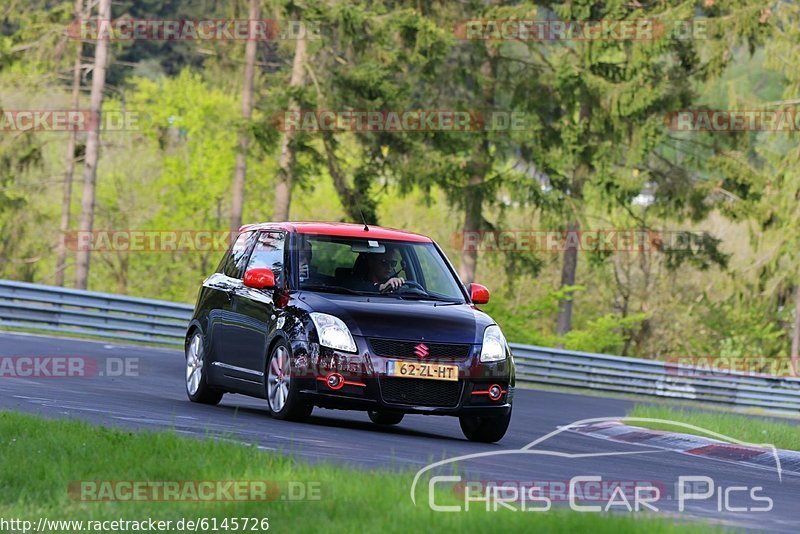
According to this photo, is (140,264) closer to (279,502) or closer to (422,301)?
(422,301)

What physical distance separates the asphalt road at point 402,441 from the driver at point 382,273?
1265 mm

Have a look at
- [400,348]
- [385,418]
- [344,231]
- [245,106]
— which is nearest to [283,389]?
[400,348]

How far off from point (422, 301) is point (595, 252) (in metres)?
29.5

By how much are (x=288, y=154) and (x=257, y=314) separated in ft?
83.9

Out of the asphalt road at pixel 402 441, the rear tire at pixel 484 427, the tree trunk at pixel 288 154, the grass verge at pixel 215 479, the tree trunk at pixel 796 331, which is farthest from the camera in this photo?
the tree trunk at pixel 796 331

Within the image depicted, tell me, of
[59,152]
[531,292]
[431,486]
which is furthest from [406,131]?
[431,486]

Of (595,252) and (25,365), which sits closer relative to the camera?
(25,365)

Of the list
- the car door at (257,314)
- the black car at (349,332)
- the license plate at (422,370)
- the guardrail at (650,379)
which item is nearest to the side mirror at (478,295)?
the black car at (349,332)

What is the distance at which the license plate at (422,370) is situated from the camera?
12.7 meters

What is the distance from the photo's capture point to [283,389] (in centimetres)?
1334

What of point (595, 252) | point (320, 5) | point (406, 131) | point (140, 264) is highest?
point (320, 5)

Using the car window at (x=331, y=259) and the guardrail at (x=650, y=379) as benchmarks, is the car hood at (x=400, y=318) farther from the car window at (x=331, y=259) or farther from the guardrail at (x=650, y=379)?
the guardrail at (x=650, y=379)

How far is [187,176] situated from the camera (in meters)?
59.5

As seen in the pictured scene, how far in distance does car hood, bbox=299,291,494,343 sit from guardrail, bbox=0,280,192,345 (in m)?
15.3
